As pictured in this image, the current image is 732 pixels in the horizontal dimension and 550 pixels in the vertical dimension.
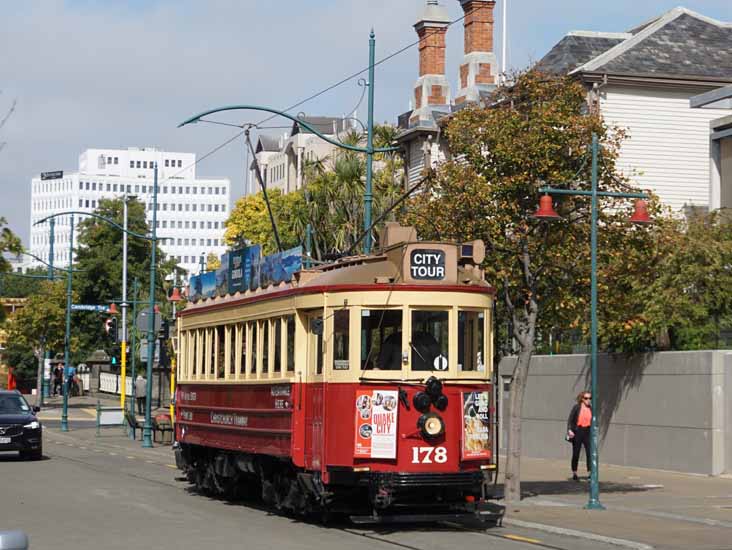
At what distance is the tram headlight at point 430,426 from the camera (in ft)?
54.7

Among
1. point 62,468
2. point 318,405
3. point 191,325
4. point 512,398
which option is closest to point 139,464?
point 62,468

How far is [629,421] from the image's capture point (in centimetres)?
2969

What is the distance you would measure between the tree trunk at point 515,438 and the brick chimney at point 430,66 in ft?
91.7

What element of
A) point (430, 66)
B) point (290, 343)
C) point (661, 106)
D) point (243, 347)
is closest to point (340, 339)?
point (290, 343)

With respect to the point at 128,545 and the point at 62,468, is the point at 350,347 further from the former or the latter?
the point at 62,468

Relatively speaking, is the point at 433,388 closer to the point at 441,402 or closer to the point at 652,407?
the point at 441,402

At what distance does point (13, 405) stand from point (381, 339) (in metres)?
17.7

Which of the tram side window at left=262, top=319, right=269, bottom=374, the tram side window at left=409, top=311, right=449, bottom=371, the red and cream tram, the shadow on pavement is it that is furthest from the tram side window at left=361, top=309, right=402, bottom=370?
the shadow on pavement

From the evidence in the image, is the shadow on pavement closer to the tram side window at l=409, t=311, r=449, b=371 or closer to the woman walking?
the woman walking

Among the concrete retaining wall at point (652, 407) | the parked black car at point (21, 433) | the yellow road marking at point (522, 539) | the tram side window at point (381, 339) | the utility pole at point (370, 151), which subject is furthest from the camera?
the parked black car at point (21, 433)

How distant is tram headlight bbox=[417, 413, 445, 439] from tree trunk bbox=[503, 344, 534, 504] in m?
4.72

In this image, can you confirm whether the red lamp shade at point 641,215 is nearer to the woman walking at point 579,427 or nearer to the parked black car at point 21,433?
the woman walking at point 579,427

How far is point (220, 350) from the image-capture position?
2184cm

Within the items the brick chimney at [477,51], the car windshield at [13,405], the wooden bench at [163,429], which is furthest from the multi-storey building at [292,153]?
the car windshield at [13,405]
